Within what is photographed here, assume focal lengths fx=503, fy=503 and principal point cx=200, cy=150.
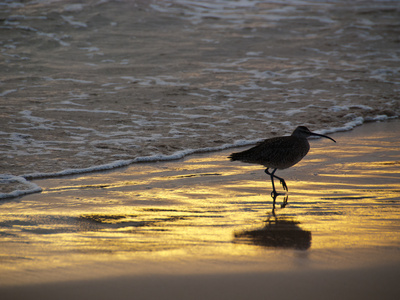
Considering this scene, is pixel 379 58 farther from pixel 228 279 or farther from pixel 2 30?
pixel 228 279

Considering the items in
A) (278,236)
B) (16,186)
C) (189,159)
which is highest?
(278,236)

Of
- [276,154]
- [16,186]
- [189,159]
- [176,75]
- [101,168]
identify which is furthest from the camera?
[176,75]

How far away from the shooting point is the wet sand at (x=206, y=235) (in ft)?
10.0

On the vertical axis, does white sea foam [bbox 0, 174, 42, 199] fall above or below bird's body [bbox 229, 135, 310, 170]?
below

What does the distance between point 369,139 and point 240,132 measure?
200 centimetres

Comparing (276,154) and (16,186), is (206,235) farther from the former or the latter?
(16,186)

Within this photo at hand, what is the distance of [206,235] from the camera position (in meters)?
3.93

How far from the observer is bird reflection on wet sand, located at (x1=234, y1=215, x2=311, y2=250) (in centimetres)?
375

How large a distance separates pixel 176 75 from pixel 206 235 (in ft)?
26.9

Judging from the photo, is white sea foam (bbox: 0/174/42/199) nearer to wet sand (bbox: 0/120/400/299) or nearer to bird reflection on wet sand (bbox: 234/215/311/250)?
wet sand (bbox: 0/120/400/299)

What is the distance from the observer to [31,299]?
290 cm

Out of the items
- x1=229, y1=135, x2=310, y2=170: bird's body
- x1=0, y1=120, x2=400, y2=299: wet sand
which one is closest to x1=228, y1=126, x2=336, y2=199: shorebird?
x1=229, y1=135, x2=310, y2=170: bird's body

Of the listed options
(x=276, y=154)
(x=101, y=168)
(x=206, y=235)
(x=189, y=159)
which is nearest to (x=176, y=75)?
(x=189, y=159)

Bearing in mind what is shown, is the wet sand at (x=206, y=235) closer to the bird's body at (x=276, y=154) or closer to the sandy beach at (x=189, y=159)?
the sandy beach at (x=189, y=159)
